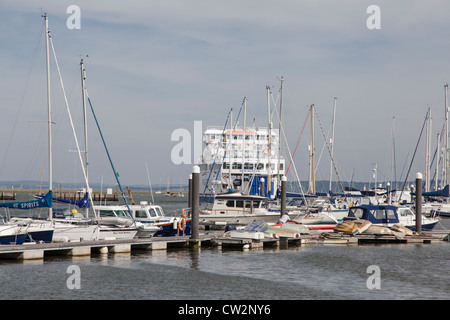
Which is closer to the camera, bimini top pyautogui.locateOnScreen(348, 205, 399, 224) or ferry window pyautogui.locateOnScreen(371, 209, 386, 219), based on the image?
bimini top pyautogui.locateOnScreen(348, 205, 399, 224)

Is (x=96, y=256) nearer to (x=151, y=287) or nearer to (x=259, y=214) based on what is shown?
(x=151, y=287)

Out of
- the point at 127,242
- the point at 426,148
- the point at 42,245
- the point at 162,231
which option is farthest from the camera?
the point at 426,148

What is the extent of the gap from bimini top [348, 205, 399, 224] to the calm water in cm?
550

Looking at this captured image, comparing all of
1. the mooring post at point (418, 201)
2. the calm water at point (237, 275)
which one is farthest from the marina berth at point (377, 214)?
the calm water at point (237, 275)

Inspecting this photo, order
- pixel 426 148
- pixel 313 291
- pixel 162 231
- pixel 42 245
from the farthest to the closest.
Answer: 1. pixel 426 148
2. pixel 162 231
3. pixel 42 245
4. pixel 313 291

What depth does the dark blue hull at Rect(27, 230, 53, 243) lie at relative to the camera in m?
27.1

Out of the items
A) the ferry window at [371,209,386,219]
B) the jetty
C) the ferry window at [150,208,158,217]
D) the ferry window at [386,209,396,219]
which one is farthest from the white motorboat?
the ferry window at [386,209,396,219]

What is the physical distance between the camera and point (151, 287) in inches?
817

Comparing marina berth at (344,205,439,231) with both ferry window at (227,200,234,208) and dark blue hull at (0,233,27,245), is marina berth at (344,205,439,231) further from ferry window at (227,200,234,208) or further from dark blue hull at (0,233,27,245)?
dark blue hull at (0,233,27,245)

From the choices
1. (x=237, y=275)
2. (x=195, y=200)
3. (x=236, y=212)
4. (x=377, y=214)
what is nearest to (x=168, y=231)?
(x=195, y=200)

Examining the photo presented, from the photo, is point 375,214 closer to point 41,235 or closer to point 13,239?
point 41,235
